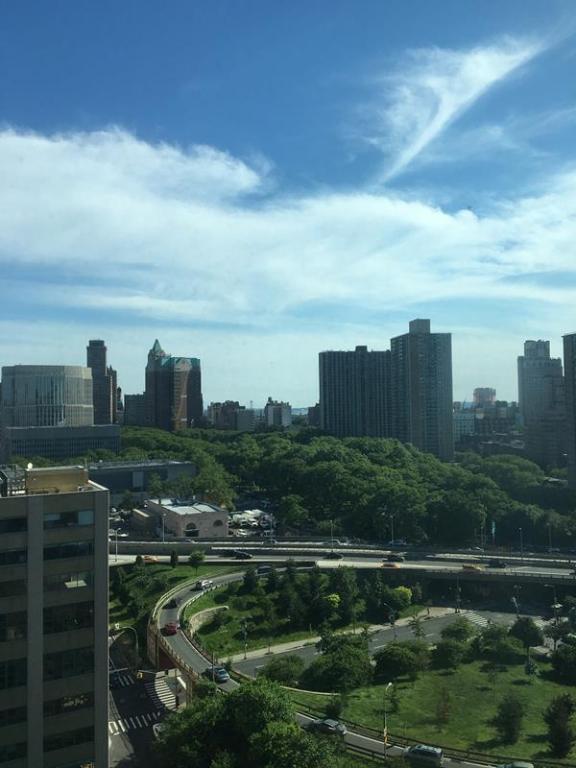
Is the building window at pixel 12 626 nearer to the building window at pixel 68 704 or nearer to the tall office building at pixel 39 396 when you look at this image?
the building window at pixel 68 704

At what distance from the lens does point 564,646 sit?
124 feet

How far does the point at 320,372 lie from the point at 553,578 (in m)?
102

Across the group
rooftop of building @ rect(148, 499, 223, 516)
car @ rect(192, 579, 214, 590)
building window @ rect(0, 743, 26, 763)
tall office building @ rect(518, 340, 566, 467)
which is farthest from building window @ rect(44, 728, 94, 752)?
tall office building @ rect(518, 340, 566, 467)

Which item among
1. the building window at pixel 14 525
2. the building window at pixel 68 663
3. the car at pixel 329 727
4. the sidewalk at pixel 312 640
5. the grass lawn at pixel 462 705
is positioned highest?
the building window at pixel 14 525

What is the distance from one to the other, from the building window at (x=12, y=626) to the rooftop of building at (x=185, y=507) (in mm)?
48517

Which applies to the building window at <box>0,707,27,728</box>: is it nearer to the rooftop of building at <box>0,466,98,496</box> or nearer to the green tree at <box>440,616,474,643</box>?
the rooftop of building at <box>0,466,98,496</box>

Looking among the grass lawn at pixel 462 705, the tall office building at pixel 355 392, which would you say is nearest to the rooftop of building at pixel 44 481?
the grass lawn at pixel 462 705

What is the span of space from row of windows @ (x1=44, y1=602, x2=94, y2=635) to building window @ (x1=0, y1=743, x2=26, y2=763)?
3.58m

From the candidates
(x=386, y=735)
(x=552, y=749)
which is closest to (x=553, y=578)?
(x=552, y=749)

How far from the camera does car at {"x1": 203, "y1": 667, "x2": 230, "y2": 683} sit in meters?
32.8

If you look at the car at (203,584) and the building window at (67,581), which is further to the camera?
the car at (203,584)

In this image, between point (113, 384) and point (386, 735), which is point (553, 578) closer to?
point (386, 735)

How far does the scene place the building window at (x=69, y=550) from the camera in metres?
21.9

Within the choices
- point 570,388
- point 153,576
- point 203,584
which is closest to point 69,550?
point 203,584
